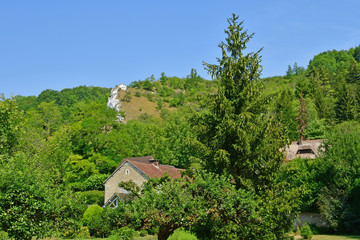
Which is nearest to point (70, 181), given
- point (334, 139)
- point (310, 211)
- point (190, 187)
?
point (310, 211)

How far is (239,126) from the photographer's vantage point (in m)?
18.4

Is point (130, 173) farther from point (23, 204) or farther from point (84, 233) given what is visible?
point (23, 204)

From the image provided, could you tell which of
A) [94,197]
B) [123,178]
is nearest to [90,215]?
[123,178]

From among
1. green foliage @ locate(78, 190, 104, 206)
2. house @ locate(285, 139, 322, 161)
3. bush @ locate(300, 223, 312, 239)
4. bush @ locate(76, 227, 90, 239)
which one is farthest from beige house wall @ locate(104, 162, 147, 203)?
house @ locate(285, 139, 322, 161)

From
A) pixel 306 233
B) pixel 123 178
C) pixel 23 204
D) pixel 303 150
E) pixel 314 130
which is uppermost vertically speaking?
pixel 314 130

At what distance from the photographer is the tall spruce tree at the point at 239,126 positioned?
1870 cm

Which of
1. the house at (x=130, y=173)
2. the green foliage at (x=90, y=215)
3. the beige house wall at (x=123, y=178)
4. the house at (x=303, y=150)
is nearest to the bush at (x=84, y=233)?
the green foliage at (x=90, y=215)

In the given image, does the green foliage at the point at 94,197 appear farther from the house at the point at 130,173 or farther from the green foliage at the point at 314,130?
the green foliage at the point at 314,130

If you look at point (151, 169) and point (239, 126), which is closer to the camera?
point (239, 126)

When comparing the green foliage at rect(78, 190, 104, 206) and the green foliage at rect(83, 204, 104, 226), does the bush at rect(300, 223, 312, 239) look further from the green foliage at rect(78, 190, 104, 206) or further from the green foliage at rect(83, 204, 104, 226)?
the green foliage at rect(78, 190, 104, 206)

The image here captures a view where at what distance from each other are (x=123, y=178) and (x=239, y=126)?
1175 inches

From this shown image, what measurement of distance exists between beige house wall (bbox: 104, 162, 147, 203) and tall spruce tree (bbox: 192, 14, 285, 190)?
80.4 feet

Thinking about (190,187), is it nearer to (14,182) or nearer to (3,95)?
(14,182)

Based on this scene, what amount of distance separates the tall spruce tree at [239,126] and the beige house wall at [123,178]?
2450 centimetres
